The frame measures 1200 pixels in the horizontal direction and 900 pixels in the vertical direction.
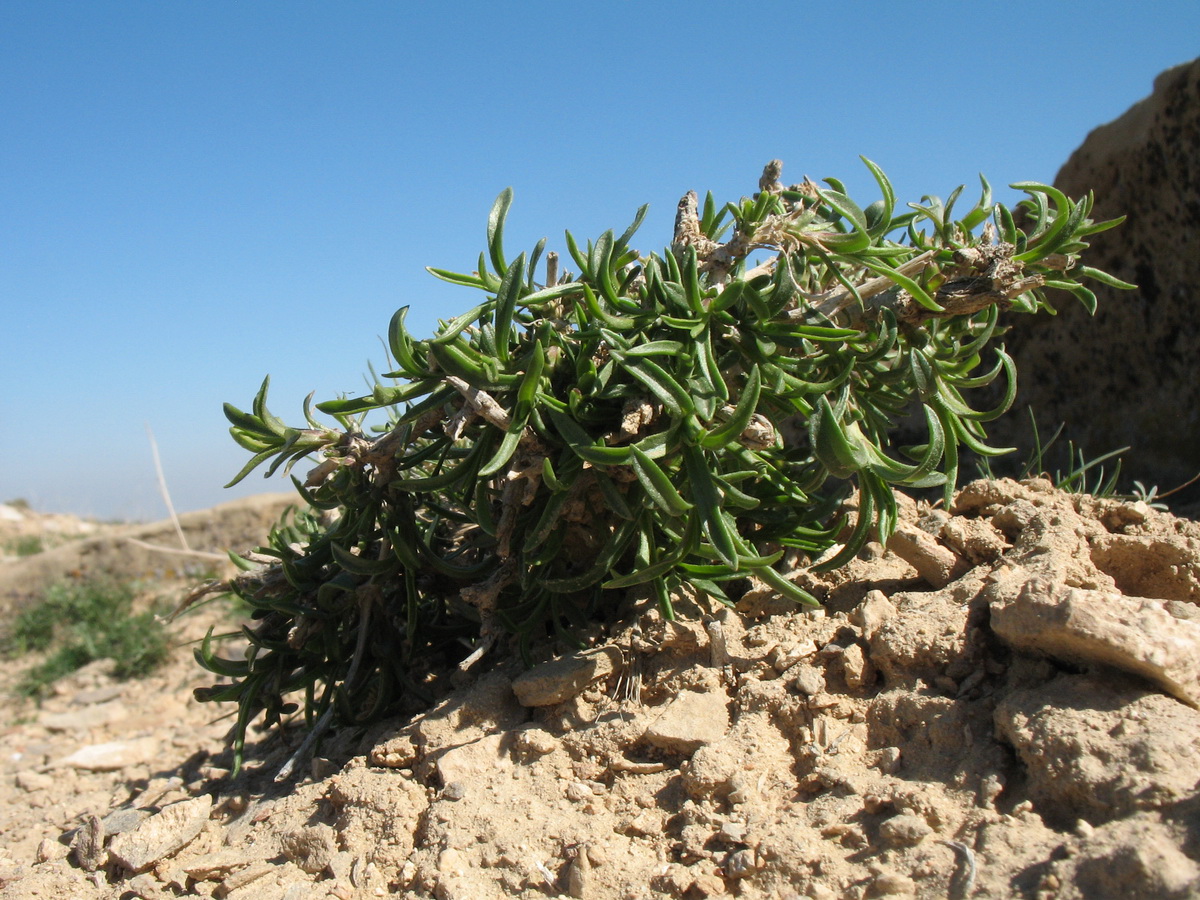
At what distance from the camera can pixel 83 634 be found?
5375 millimetres

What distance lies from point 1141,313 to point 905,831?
10.2 feet

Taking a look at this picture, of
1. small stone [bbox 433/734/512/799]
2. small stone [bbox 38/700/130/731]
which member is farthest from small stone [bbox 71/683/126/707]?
small stone [bbox 433/734/512/799]

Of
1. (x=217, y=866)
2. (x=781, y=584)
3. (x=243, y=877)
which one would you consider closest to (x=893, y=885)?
(x=781, y=584)

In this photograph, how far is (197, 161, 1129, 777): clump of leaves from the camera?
174 cm

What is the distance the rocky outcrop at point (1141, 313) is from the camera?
138 inches

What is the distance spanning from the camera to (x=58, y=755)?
12.4 ft

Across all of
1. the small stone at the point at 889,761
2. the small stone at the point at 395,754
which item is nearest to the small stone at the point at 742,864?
the small stone at the point at 889,761

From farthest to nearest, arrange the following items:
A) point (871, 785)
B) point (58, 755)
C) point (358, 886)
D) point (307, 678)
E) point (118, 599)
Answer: point (118, 599), point (58, 755), point (307, 678), point (358, 886), point (871, 785)

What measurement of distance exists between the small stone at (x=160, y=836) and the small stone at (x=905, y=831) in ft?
4.95

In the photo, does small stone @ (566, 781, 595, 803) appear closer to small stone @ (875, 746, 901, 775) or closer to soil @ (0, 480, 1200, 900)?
soil @ (0, 480, 1200, 900)

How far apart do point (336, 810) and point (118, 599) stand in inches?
182

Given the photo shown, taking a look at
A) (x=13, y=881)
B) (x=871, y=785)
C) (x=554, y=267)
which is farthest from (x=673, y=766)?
(x=13, y=881)

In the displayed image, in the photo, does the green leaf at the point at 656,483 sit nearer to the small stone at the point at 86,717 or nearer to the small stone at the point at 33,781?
the small stone at the point at 33,781

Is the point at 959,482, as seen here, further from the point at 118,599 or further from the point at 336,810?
the point at 118,599
